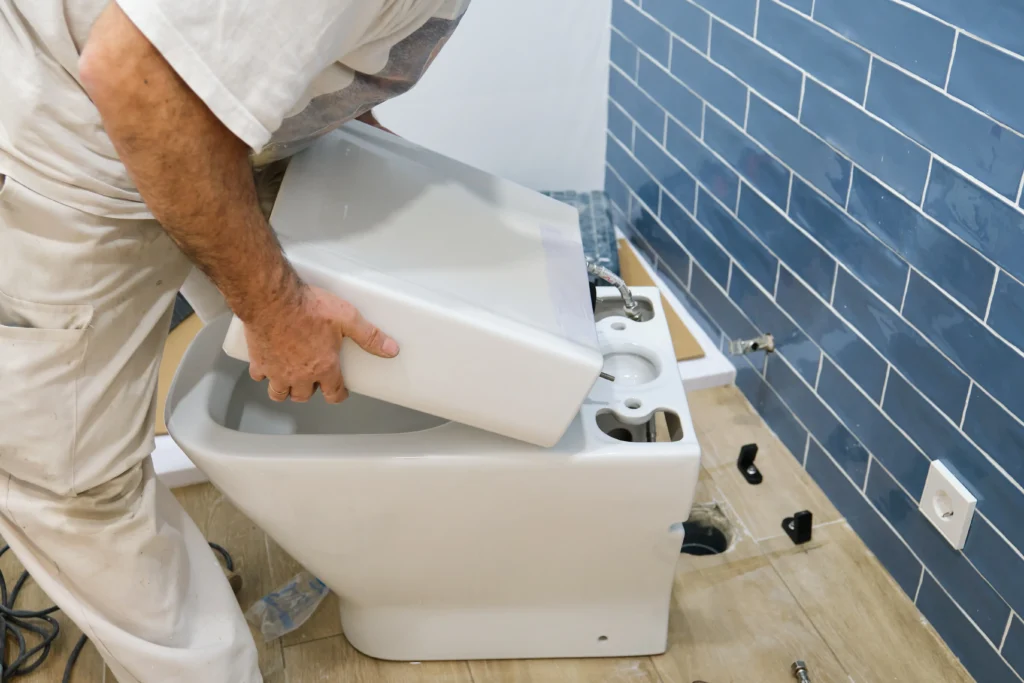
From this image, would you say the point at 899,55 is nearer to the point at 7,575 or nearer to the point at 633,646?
the point at 633,646

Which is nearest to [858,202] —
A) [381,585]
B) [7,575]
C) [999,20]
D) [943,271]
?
[943,271]

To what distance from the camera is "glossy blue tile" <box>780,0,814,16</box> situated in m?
1.29

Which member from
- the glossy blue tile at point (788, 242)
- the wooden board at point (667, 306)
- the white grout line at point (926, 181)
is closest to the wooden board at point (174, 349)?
the wooden board at point (667, 306)

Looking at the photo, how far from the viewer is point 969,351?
111 cm

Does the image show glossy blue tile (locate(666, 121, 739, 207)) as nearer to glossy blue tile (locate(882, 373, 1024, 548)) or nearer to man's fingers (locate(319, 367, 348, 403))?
glossy blue tile (locate(882, 373, 1024, 548))

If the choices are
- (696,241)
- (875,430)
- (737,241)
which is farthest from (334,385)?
(696,241)

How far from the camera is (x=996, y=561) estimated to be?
44.6 inches

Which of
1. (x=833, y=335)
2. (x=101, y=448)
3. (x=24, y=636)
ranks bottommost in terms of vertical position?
(x=24, y=636)

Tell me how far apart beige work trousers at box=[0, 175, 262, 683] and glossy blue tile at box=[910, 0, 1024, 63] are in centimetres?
89

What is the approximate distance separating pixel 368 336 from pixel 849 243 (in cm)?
74

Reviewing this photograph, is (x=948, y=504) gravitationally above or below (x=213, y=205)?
below

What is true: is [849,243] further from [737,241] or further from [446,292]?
[446,292]

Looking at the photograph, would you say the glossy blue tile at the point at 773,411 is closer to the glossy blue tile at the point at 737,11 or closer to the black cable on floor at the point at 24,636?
the glossy blue tile at the point at 737,11

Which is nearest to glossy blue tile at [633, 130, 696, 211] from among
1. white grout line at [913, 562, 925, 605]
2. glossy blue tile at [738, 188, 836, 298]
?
glossy blue tile at [738, 188, 836, 298]
